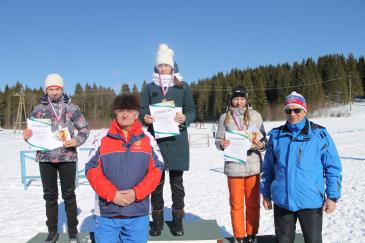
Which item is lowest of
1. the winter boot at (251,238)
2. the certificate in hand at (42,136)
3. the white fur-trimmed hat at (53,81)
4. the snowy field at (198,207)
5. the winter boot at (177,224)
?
the snowy field at (198,207)

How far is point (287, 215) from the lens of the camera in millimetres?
3418

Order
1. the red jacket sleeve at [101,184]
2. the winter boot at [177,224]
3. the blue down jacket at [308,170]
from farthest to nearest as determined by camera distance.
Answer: the winter boot at [177,224], the blue down jacket at [308,170], the red jacket sleeve at [101,184]

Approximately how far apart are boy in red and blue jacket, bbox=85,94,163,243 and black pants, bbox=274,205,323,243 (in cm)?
130

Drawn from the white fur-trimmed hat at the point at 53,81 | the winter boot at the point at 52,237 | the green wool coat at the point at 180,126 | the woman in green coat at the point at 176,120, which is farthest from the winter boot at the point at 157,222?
the white fur-trimmed hat at the point at 53,81

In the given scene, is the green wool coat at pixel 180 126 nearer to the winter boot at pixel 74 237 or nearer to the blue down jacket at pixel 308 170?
the blue down jacket at pixel 308 170

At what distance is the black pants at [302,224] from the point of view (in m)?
3.30

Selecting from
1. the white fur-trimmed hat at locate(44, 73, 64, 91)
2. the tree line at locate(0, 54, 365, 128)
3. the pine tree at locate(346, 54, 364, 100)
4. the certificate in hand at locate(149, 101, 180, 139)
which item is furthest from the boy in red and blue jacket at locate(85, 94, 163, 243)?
the pine tree at locate(346, 54, 364, 100)

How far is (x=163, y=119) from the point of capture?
161 inches

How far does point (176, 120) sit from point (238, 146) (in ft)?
2.68

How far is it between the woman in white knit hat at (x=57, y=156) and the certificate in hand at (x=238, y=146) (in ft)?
5.93

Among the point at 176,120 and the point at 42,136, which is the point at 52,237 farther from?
the point at 176,120

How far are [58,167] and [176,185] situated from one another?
146 centimetres

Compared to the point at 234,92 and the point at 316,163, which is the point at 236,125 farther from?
the point at 316,163

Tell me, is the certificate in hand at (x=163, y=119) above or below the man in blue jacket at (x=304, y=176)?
above
